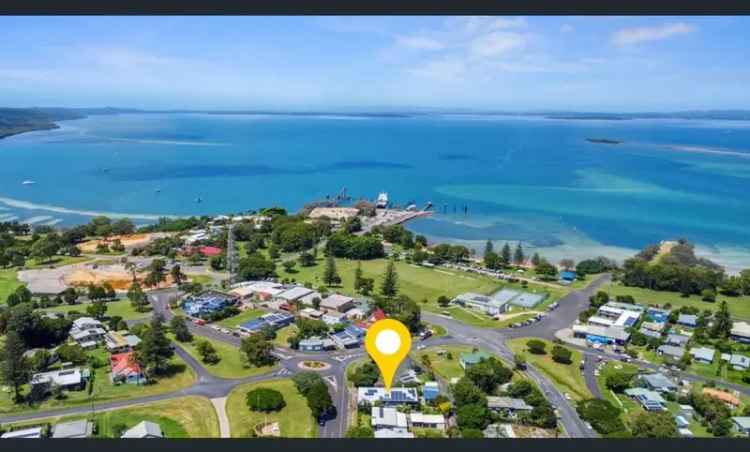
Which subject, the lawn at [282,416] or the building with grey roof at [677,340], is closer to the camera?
the lawn at [282,416]

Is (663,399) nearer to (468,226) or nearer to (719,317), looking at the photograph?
(719,317)

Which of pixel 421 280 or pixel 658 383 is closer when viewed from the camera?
pixel 658 383

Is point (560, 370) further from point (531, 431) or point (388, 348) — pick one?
point (388, 348)

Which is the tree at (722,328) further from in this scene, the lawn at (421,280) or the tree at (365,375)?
the tree at (365,375)

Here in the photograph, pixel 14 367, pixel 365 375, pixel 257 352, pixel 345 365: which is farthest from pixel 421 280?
pixel 14 367

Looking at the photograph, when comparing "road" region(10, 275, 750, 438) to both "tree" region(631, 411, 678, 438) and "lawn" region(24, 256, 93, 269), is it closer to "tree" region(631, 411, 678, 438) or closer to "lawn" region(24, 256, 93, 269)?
"tree" region(631, 411, 678, 438)

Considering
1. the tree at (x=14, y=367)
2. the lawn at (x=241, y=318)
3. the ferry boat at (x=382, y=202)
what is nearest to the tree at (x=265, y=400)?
the lawn at (x=241, y=318)

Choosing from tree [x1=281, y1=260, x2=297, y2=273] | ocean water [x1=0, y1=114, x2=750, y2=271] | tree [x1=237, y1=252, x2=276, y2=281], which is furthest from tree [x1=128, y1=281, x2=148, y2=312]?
ocean water [x1=0, y1=114, x2=750, y2=271]
